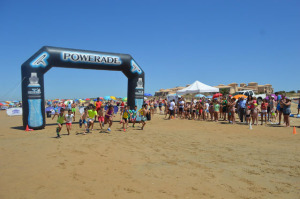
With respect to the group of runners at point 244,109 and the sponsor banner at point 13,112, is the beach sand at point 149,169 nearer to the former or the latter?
the group of runners at point 244,109

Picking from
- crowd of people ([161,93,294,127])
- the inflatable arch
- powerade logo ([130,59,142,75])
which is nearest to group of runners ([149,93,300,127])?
crowd of people ([161,93,294,127])

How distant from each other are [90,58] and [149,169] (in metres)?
7.83

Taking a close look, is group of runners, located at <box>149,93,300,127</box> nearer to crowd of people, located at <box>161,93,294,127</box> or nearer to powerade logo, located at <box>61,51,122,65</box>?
crowd of people, located at <box>161,93,294,127</box>

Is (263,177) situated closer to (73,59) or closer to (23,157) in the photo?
(23,157)

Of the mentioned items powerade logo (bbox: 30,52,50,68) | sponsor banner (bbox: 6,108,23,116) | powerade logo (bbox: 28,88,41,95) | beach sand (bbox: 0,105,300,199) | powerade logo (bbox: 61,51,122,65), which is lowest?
beach sand (bbox: 0,105,300,199)

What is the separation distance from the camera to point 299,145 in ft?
20.0

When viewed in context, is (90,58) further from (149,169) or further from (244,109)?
(244,109)

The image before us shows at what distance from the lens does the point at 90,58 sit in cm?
1053

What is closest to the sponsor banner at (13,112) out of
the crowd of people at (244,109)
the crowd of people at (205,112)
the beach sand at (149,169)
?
the crowd of people at (205,112)

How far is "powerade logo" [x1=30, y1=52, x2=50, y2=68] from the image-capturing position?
30.1 feet

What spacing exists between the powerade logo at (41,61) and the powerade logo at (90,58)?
2.43 ft

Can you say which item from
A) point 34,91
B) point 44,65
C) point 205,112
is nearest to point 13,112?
point 34,91

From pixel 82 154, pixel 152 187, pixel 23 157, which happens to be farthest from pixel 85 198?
pixel 23 157

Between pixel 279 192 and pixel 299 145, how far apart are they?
3.73 metres
